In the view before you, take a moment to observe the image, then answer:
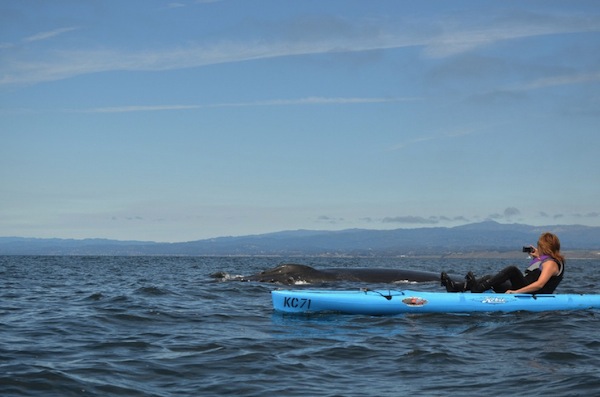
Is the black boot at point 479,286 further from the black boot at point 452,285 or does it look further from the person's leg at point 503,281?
the black boot at point 452,285

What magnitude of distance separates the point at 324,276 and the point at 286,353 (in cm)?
1744

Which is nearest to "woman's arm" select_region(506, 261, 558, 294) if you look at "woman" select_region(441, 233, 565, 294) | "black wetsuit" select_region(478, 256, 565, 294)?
"woman" select_region(441, 233, 565, 294)

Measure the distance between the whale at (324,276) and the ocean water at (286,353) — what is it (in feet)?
35.8

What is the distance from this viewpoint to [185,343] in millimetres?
11836

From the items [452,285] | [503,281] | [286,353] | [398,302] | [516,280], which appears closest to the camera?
[286,353]

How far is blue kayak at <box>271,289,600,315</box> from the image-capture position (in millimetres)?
16094

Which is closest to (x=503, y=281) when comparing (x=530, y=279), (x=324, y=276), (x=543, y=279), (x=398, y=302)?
(x=530, y=279)

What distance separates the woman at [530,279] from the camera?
54.1 ft

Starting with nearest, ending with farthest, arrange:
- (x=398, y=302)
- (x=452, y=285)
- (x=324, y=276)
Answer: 1. (x=398, y=302)
2. (x=452, y=285)
3. (x=324, y=276)

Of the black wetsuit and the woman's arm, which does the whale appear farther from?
the woman's arm

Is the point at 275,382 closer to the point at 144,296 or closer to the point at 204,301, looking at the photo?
the point at 204,301

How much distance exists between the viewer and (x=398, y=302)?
16062 millimetres

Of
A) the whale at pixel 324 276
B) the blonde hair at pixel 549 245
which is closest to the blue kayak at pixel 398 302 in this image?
the blonde hair at pixel 549 245

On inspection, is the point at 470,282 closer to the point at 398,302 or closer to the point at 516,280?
the point at 516,280
